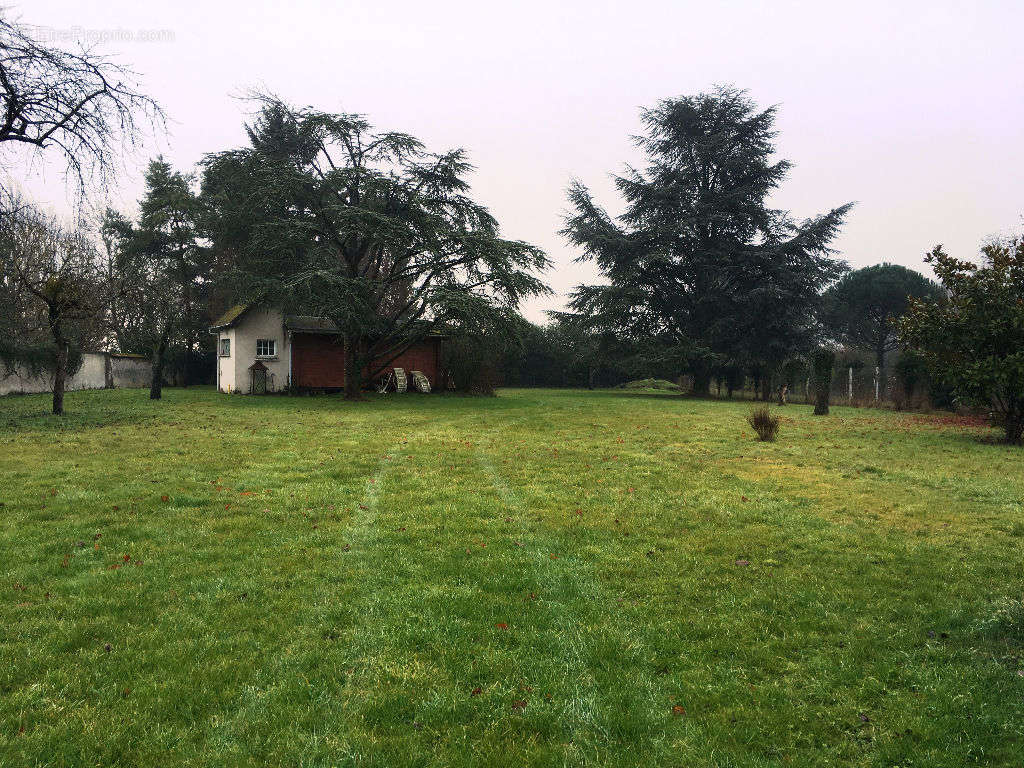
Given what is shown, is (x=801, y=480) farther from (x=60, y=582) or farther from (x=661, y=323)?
(x=661, y=323)

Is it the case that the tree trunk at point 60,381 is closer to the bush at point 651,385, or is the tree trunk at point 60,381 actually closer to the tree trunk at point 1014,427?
the tree trunk at point 1014,427

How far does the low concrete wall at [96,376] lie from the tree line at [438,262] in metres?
1.09

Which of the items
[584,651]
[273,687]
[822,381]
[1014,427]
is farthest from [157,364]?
[1014,427]

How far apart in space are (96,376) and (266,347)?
11.2 metres

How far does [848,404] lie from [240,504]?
2606 cm

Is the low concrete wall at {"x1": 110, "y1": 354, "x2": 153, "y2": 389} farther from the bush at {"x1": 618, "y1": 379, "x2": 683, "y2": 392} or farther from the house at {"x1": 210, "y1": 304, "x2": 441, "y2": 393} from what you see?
the bush at {"x1": 618, "y1": 379, "x2": 683, "y2": 392}

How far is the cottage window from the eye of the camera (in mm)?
28172

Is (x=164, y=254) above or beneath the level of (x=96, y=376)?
above

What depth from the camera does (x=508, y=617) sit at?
3.99m

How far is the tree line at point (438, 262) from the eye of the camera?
1266 centimetres

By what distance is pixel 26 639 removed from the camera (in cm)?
357

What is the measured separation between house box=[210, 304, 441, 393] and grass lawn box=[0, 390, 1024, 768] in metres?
19.7

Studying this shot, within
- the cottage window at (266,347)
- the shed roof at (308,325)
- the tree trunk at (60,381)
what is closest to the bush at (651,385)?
the shed roof at (308,325)

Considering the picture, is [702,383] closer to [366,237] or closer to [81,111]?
[366,237]
